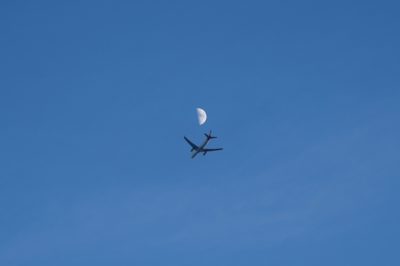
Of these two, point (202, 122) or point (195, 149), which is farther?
point (195, 149)

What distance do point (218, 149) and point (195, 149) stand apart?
768 cm

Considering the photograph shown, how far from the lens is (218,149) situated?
6457 inches

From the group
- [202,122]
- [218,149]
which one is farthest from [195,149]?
[202,122]

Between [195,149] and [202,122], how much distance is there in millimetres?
35892

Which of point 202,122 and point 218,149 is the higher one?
point 218,149

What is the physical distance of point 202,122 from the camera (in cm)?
12581

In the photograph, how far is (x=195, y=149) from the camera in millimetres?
160875

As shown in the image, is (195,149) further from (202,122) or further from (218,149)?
(202,122)

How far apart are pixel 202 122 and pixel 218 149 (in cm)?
3925

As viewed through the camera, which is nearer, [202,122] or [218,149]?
[202,122]

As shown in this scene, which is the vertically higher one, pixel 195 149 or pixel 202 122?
pixel 195 149
